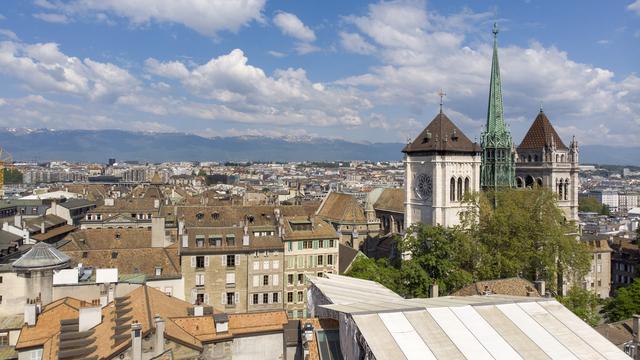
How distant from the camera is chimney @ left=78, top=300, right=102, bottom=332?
88.6ft

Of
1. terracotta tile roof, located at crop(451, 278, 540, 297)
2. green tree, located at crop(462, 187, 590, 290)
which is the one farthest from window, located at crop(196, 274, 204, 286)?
green tree, located at crop(462, 187, 590, 290)

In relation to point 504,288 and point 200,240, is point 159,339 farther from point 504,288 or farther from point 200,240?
point 200,240

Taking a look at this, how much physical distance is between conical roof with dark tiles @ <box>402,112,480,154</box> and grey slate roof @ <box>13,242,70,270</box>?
43.6 m

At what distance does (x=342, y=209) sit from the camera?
8244 centimetres

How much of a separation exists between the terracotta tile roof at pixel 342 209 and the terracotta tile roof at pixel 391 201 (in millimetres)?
4896

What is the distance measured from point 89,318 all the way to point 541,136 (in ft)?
227

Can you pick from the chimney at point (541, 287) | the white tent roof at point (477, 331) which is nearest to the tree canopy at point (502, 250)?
the chimney at point (541, 287)

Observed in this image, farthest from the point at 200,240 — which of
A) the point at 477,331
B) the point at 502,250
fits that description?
the point at 477,331

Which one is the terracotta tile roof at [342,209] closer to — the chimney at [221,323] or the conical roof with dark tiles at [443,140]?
the conical roof with dark tiles at [443,140]

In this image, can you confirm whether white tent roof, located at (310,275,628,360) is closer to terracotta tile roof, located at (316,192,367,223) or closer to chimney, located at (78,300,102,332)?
chimney, located at (78,300,102,332)

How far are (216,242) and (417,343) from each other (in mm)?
35954

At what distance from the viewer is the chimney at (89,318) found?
2700cm

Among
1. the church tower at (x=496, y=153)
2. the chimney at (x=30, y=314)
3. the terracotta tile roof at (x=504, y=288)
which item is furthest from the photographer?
the church tower at (x=496, y=153)

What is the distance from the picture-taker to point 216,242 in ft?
171
